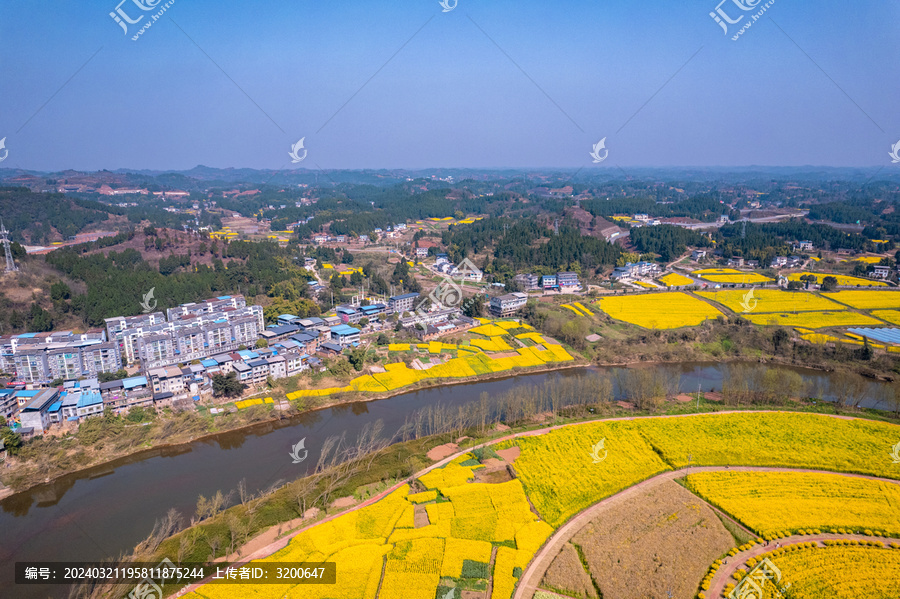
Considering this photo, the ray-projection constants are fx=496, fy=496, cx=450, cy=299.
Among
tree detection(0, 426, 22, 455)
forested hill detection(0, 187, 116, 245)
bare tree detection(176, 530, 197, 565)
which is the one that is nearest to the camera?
bare tree detection(176, 530, 197, 565)

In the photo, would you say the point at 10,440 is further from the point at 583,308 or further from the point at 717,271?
the point at 717,271

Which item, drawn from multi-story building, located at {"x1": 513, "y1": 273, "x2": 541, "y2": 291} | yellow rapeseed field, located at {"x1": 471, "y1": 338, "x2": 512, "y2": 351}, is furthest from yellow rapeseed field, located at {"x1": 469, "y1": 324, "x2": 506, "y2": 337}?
multi-story building, located at {"x1": 513, "y1": 273, "x2": 541, "y2": 291}

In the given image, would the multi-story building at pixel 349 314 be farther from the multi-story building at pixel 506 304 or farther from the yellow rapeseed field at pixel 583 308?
the yellow rapeseed field at pixel 583 308

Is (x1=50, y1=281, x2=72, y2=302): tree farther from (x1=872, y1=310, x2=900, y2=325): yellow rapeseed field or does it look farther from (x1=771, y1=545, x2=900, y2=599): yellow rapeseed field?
(x1=872, y1=310, x2=900, y2=325): yellow rapeseed field

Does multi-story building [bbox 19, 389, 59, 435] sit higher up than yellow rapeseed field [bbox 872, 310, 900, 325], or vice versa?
multi-story building [bbox 19, 389, 59, 435]

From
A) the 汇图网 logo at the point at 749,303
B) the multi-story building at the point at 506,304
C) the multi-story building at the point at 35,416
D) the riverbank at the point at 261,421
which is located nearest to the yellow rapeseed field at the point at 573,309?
the multi-story building at the point at 506,304

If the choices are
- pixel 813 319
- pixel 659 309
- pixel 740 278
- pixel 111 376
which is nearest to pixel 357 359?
pixel 111 376
